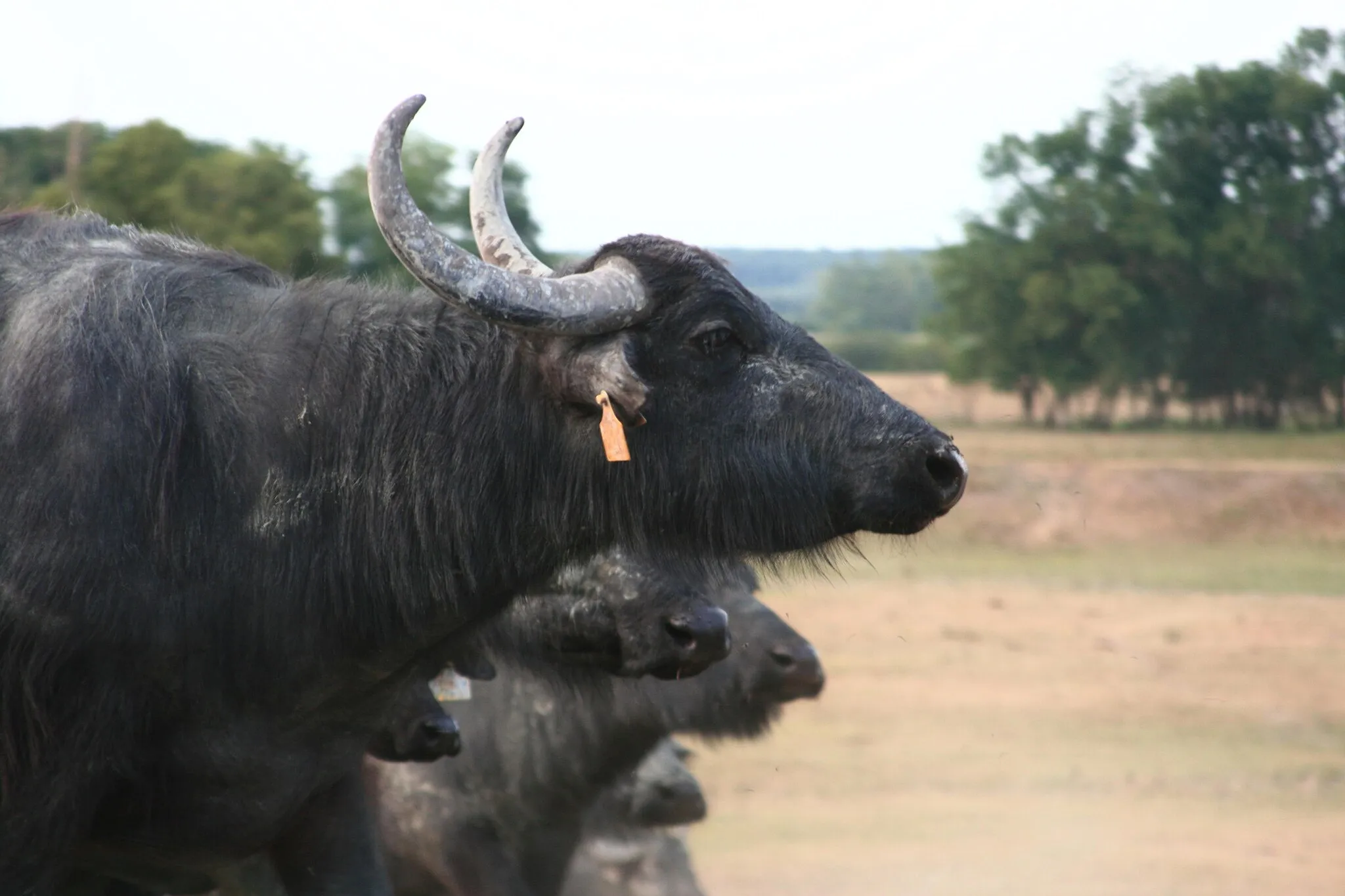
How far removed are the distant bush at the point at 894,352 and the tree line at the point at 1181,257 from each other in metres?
0.39

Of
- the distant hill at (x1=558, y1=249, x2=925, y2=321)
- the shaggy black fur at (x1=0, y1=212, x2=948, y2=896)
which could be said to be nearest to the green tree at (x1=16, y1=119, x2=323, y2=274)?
the distant hill at (x1=558, y1=249, x2=925, y2=321)

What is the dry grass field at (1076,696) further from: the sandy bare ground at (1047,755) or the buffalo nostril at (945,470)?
the buffalo nostril at (945,470)

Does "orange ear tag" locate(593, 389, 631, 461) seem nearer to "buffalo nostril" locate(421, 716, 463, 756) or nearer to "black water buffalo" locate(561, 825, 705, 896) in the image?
"buffalo nostril" locate(421, 716, 463, 756)

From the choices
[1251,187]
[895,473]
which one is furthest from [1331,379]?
[895,473]

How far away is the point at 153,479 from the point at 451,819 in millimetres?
2999

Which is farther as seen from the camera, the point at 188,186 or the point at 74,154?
the point at 188,186

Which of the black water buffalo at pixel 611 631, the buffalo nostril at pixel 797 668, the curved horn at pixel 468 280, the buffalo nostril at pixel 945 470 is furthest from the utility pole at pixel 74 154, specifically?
the buffalo nostril at pixel 945 470

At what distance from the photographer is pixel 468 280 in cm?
424

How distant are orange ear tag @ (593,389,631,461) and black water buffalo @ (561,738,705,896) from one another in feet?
10.3

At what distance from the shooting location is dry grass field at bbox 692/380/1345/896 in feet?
30.8

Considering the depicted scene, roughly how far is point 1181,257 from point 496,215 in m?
19.5

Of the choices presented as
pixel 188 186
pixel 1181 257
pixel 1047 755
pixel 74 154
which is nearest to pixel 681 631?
pixel 1047 755

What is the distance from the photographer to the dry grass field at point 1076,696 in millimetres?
9375

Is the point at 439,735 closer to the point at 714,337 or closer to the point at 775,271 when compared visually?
the point at 714,337
